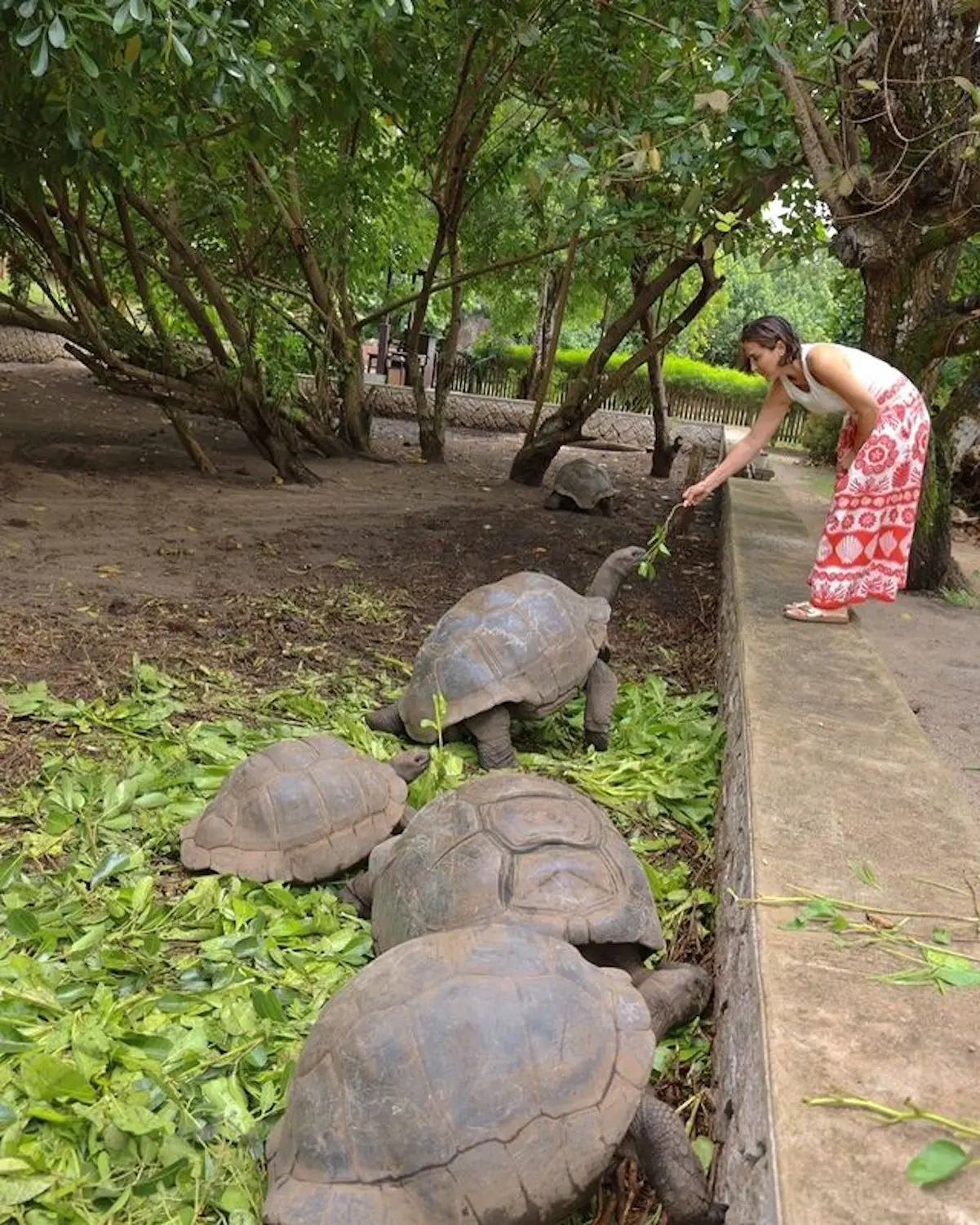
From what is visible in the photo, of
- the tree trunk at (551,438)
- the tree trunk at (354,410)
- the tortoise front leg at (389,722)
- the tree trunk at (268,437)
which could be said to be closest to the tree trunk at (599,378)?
the tree trunk at (551,438)

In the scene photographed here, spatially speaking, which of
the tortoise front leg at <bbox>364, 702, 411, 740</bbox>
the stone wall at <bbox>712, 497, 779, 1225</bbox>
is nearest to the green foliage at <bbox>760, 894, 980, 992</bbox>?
the stone wall at <bbox>712, 497, 779, 1225</bbox>

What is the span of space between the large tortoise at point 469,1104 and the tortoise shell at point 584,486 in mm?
7465

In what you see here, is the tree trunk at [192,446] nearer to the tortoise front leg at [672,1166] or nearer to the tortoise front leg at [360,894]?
the tortoise front leg at [360,894]

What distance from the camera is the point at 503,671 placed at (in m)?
3.99

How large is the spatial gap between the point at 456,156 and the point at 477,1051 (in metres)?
10.1

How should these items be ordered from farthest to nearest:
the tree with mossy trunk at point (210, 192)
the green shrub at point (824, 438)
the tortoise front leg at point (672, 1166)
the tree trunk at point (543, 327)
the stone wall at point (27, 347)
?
the stone wall at point (27, 347) → the tree trunk at point (543, 327) → the green shrub at point (824, 438) → the tree with mossy trunk at point (210, 192) → the tortoise front leg at point (672, 1166)

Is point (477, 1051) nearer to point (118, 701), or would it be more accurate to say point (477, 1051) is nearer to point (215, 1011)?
point (215, 1011)

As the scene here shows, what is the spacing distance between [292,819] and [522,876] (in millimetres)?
941

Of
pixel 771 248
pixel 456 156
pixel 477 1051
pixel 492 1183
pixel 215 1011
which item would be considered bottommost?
pixel 215 1011

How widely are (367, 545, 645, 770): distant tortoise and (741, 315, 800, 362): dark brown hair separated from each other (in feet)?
4.75

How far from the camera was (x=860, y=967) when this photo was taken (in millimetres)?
2047

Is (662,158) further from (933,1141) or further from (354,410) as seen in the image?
(354,410)

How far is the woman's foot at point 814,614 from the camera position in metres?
4.92

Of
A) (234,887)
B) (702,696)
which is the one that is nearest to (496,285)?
(702,696)
